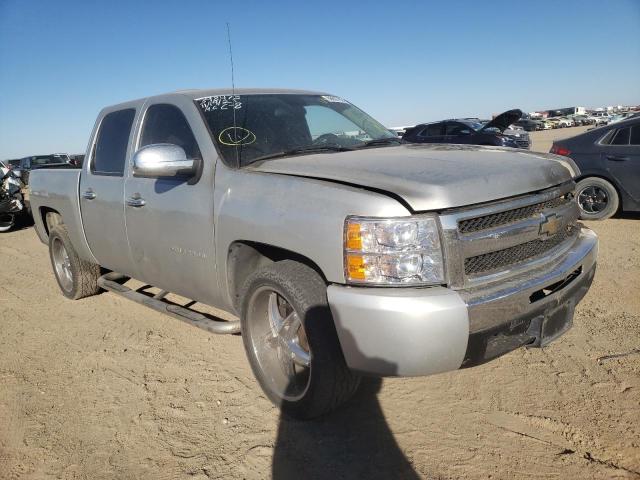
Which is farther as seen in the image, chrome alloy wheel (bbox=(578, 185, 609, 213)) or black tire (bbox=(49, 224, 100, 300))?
chrome alloy wheel (bbox=(578, 185, 609, 213))

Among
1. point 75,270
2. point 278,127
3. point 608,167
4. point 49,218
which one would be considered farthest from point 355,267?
point 608,167

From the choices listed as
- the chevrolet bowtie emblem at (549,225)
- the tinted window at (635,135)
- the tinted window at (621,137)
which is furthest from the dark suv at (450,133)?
the chevrolet bowtie emblem at (549,225)

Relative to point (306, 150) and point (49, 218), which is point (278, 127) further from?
point (49, 218)

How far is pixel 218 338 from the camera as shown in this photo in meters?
4.12

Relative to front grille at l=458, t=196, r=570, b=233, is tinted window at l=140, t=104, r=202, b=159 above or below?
above

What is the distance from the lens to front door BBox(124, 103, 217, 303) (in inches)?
125

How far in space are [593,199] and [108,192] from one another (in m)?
6.91

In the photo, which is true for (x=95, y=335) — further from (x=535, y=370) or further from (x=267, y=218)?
(x=535, y=370)

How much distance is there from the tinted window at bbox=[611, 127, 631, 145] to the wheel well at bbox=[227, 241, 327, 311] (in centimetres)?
646

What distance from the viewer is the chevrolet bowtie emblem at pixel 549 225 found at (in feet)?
8.51

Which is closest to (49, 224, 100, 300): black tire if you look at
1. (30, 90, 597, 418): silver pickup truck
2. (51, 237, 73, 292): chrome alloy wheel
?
(51, 237, 73, 292): chrome alloy wheel

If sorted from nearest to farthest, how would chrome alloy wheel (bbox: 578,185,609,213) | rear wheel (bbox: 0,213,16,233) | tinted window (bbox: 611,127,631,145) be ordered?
tinted window (bbox: 611,127,631,145) < chrome alloy wheel (bbox: 578,185,609,213) < rear wheel (bbox: 0,213,16,233)

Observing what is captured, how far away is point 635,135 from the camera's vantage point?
23.3 ft

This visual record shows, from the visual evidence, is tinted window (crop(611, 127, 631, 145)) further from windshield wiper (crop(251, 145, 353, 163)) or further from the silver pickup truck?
windshield wiper (crop(251, 145, 353, 163))
